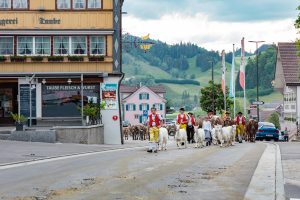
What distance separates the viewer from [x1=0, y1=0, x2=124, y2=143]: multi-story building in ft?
151

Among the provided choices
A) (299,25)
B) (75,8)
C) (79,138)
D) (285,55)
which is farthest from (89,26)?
(285,55)

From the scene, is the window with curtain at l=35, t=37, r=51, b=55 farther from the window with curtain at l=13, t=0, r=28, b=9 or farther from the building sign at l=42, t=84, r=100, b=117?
the window with curtain at l=13, t=0, r=28, b=9

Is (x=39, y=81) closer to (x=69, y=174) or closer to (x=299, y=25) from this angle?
(x=299, y=25)

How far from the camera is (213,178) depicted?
14977mm

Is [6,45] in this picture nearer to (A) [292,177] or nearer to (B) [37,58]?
(B) [37,58]

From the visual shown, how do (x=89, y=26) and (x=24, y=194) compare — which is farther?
(x=89, y=26)

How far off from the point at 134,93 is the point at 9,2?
111 meters

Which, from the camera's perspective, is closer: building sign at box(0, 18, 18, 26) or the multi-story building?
the multi-story building

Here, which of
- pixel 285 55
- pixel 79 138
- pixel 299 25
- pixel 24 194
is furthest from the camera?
pixel 285 55

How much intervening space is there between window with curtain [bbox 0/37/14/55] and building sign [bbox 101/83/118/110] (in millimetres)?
6667

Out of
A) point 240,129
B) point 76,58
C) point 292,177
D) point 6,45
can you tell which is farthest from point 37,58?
point 292,177

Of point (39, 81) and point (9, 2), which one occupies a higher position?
point (9, 2)

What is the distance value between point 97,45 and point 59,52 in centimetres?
263

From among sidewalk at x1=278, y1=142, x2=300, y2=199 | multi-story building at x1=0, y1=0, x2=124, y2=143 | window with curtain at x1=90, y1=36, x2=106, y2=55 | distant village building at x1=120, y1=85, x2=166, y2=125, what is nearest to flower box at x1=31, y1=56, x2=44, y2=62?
multi-story building at x1=0, y1=0, x2=124, y2=143
